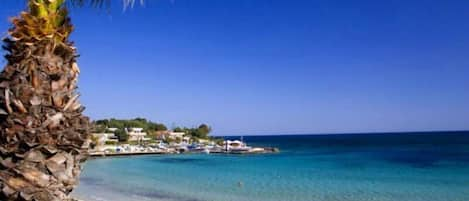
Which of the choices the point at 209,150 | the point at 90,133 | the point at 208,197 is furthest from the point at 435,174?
the point at 209,150

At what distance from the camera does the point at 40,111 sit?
4.04 m

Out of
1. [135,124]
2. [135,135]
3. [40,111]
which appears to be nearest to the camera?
[40,111]

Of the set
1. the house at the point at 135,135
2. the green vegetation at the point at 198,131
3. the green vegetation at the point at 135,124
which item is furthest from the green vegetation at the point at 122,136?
the green vegetation at the point at 198,131

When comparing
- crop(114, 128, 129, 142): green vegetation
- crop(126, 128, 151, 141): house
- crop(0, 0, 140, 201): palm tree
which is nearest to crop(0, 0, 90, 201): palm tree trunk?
crop(0, 0, 140, 201): palm tree

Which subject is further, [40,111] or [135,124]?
[135,124]

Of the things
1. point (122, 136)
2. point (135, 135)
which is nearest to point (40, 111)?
point (122, 136)

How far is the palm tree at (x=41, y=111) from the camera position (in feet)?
13.0

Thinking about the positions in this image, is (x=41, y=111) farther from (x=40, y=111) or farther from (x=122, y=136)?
(x=122, y=136)

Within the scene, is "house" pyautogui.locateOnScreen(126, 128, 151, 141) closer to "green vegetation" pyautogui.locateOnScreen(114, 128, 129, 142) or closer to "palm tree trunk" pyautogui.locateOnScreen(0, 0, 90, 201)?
"green vegetation" pyautogui.locateOnScreen(114, 128, 129, 142)

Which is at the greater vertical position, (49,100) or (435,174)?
(49,100)

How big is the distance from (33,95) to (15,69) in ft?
1.03

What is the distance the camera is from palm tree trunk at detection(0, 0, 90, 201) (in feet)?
13.0

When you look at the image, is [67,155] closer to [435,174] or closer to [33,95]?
[33,95]

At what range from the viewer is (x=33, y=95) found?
4.06m
